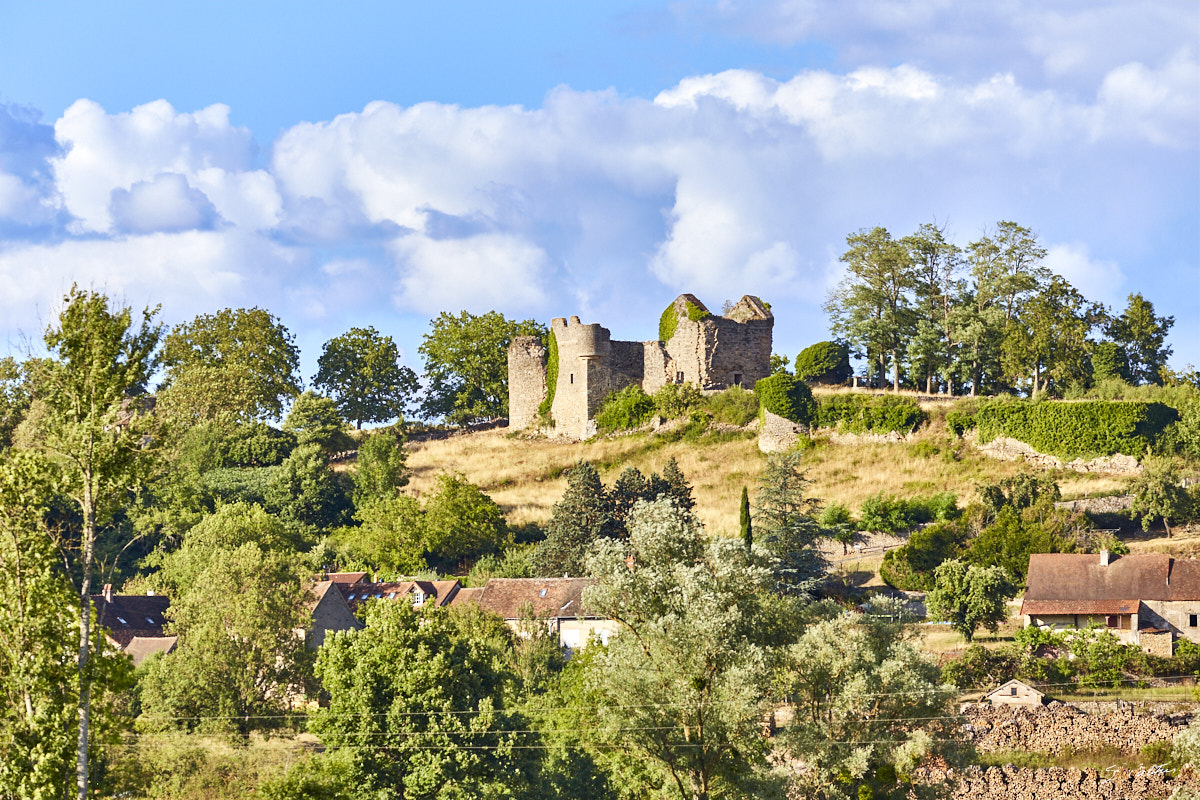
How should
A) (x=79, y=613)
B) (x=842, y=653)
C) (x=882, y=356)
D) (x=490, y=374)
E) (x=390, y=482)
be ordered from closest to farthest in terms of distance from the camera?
(x=79, y=613) → (x=842, y=653) → (x=390, y=482) → (x=882, y=356) → (x=490, y=374)

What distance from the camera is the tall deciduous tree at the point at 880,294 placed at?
196 feet

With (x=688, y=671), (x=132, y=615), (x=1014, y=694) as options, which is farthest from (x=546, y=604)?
(x=688, y=671)

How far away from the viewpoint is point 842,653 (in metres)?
28.6

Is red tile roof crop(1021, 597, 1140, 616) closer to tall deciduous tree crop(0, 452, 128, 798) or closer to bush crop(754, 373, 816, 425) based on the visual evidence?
bush crop(754, 373, 816, 425)

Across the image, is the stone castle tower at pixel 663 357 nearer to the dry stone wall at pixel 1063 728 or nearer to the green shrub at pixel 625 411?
the green shrub at pixel 625 411

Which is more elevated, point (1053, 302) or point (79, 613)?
point (1053, 302)

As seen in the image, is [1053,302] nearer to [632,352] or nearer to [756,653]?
[632,352]

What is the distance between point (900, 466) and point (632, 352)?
1773 cm

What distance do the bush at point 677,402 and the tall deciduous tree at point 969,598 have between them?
23347mm

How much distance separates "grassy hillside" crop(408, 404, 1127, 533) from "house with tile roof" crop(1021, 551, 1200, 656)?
6668 millimetres

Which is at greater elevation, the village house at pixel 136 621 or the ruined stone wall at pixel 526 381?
the ruined stone wall at pixel 526 381

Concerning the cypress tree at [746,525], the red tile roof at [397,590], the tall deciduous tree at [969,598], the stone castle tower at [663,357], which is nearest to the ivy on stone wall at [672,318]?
the stone castle tower at [663,357]

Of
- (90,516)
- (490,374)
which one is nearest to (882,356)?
(490,374)

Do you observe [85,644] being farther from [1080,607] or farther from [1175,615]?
[1175,615]
